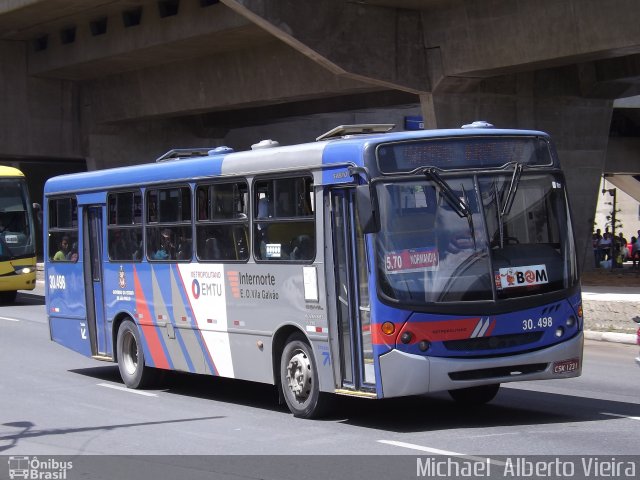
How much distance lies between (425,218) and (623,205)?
70.9 m

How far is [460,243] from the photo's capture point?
1005 cm

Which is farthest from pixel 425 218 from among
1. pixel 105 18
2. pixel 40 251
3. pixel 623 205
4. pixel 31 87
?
pixel 623 205

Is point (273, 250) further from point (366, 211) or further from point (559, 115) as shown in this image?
point (559, 115)

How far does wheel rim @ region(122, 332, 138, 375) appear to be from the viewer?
14.3 m

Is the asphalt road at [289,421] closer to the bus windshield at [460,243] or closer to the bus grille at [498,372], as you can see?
the bus grille at [498,372]

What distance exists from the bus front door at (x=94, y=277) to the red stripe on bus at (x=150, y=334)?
3.69 ft

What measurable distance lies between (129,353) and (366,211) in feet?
18.6

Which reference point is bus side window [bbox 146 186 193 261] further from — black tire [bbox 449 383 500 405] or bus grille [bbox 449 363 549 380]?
bus grille [bbox 449 363 549 380]

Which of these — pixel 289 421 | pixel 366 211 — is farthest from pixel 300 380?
pixel 366 211

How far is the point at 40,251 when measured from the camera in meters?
51.6

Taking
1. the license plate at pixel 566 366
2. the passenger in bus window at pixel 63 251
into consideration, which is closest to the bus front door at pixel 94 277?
the passenger in bus window at pixel 63 251

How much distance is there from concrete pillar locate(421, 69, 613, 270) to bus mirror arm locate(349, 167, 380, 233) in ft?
57.9

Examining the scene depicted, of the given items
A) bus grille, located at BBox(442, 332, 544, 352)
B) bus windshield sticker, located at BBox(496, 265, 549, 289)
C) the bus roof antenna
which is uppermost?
the bus roof antenna

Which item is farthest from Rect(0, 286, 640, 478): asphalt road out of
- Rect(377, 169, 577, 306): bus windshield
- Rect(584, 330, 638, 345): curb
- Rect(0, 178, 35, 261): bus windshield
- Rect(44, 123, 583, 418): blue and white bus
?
Rect(0, 178, 35, 261): bus windshield
